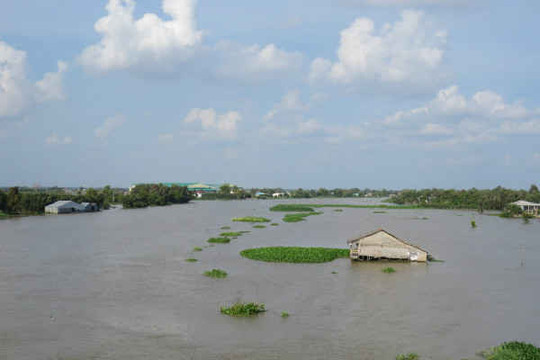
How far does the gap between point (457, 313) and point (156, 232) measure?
88.0 feet

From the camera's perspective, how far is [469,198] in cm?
8056

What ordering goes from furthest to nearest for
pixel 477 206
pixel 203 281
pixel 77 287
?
pixel 477 206 < pixel 203 281 < pixel 77 287

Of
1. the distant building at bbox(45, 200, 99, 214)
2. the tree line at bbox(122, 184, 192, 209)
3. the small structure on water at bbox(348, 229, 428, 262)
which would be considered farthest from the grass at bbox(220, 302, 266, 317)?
the tree line at bbox(122, 184, 192, 209)

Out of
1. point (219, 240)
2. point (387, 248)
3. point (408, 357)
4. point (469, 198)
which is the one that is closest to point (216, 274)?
point (387, 248)

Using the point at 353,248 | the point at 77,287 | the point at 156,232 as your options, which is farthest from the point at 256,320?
the point at 156,232

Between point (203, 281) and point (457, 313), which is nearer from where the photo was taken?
point (457, 313)

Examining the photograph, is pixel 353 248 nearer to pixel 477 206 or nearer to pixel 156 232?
pixel 156 232

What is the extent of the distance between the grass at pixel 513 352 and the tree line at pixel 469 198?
5858cm

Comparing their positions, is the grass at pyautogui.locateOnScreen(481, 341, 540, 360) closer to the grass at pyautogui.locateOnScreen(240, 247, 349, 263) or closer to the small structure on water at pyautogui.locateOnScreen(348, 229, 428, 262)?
the small structure on water at pyautogui.locateOnScreen(348, 229, 428, 262)

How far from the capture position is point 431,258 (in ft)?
82.3

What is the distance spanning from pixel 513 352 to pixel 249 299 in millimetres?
8460

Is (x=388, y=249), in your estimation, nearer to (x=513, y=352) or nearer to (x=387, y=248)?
(x=387, y=248)

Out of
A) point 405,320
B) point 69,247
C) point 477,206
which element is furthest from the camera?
point 477,206

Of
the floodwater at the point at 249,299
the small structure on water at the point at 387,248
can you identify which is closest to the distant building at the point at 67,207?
the floodwater at the point at 249,299
